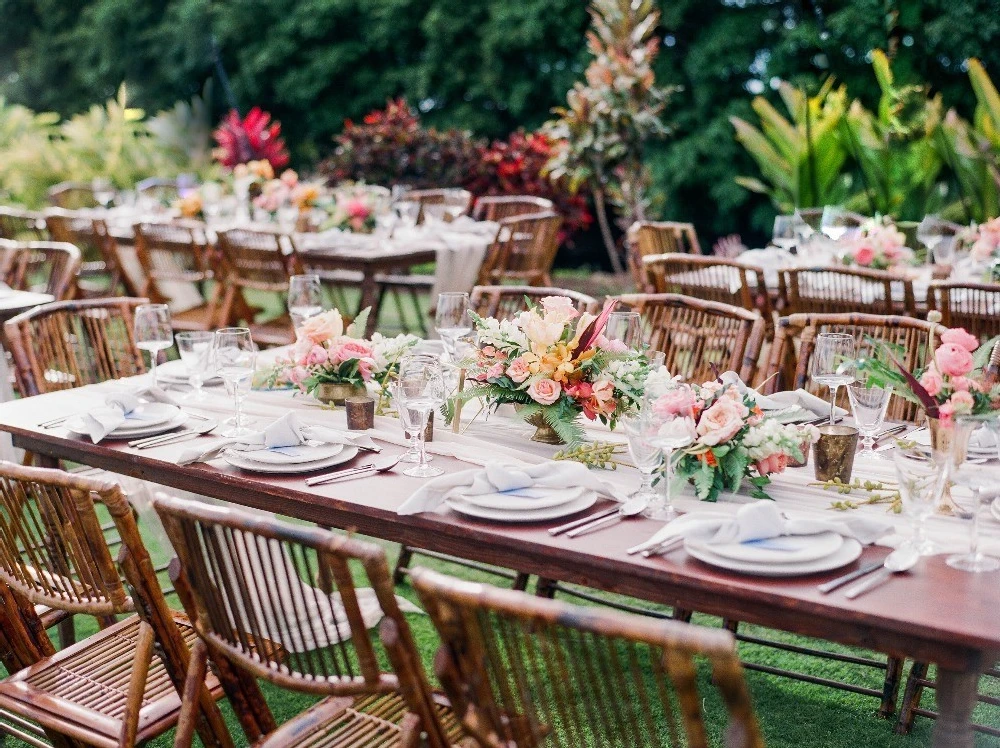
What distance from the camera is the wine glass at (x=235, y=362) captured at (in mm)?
2443

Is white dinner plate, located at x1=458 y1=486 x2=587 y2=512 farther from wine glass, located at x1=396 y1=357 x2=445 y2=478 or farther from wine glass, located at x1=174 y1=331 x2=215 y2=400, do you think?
wine glass, located at x1=174 y1=331 x2=215 y2=400

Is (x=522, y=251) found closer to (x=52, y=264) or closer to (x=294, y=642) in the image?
(x=52, y=264)

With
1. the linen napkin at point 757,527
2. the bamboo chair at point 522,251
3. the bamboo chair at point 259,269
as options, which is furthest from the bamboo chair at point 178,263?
the linen napkin at point 757,527

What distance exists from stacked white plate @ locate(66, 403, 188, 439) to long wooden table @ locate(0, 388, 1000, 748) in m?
0.19

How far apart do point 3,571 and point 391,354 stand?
3.04ft

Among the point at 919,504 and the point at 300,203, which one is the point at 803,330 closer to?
the point at 919,504

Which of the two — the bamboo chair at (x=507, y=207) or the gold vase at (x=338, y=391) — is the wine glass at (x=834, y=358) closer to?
the gold vase at (x=338, y=391)

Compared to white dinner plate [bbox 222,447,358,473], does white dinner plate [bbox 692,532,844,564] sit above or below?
above

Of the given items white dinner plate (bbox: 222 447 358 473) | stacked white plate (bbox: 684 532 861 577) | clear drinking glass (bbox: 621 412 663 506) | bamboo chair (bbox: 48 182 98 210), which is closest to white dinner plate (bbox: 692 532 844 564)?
stacked white plate (bbox: 684 532 861 577)

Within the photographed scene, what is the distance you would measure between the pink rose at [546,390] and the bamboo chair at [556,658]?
2.67ft

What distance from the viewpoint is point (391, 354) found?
2586 mm

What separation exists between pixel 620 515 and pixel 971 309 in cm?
211

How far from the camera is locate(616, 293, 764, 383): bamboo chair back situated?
9.68 ft

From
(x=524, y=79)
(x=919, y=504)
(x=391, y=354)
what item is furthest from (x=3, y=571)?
(x=524, y=79)
